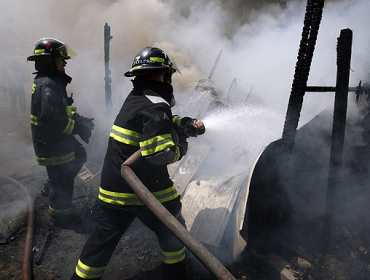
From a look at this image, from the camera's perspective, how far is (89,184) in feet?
16.4

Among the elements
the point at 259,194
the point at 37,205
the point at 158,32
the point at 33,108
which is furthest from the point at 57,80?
the point at 158,32

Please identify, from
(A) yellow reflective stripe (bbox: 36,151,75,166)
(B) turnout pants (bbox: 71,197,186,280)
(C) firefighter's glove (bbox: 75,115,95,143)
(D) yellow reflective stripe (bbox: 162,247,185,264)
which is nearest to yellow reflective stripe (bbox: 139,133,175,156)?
(B) turnout pants (bbox: 71,197,186,280)

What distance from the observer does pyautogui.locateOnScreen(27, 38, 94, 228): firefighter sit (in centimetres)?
335

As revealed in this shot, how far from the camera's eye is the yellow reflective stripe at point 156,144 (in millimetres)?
2127

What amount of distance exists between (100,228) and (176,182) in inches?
66.0

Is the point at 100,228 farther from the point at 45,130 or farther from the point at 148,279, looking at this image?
the point at 45,130

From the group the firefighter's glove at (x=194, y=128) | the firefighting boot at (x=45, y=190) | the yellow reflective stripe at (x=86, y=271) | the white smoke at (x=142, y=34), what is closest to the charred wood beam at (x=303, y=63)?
the firefighter's glove at (x=194, y=128)

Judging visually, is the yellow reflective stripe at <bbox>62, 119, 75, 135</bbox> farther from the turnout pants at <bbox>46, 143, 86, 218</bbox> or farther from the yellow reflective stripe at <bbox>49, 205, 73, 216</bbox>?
the yellow reflective stripe at <bbox>49, 205, 73, 216</bbox>

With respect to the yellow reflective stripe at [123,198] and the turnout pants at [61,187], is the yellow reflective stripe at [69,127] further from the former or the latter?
the yellow reflective stripe at [123,198]

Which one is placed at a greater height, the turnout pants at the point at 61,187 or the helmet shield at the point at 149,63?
the helmet shield at the point at 149,63

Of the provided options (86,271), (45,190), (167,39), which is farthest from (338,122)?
(167,39)

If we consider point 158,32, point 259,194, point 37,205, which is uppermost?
point 158,32

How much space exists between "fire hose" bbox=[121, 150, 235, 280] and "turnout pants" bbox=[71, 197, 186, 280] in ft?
1.41

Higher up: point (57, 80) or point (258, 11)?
point (258, 11)
